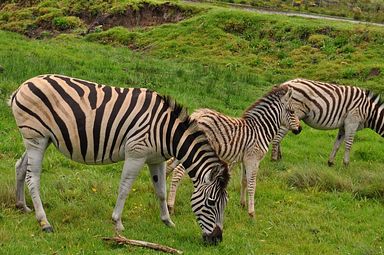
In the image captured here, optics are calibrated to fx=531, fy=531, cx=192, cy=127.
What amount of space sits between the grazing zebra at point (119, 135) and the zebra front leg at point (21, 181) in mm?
411

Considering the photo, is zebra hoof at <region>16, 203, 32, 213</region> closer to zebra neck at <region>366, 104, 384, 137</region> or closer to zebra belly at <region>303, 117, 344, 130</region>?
zebra belly at <region>303, 117, 344, 130</region>

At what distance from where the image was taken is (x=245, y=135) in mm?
8953

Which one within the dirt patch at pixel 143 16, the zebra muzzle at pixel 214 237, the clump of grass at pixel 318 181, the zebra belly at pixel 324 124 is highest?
the zebra muzzle at pixel 214 237

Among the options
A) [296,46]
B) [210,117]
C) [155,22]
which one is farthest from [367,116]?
[155,22]

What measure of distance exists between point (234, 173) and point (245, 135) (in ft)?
7.60

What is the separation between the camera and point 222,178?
7.14m

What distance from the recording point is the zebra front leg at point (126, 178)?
735 centimetres

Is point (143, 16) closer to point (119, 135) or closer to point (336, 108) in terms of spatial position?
point (336, 108)

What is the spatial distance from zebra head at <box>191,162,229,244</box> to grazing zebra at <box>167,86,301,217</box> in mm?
1547

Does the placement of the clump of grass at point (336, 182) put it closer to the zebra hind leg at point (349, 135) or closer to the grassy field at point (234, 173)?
the grassy field at point (234, 173)

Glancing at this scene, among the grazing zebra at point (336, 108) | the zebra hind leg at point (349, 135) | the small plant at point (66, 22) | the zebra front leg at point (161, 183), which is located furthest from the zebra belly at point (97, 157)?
the small plant at point (66, 22)

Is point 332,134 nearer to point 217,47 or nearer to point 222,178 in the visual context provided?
point 222,178

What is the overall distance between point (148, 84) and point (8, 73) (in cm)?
447

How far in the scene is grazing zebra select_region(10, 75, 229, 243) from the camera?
7.21 meters
